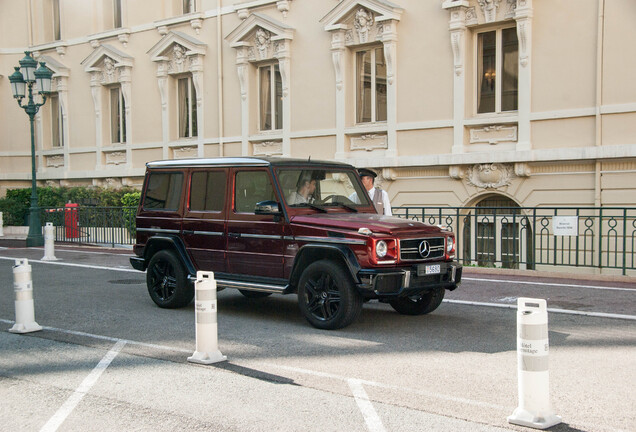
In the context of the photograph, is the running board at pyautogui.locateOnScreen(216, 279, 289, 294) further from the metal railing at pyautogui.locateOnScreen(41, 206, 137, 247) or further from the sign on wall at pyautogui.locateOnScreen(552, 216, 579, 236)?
the metal railing at pyautogui.locateOnScreen(41, 206, 137, 247)

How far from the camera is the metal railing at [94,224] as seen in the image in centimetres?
2189

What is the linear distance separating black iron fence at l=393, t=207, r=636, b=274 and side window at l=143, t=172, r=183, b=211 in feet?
22.1

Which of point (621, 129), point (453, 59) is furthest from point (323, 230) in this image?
point (453, 59)

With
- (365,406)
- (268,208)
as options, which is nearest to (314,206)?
(268,208)

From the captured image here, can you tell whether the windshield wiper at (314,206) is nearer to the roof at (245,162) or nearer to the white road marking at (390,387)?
the roof at (245,162)

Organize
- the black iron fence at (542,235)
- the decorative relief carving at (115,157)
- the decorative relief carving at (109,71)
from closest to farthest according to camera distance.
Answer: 1. the black iron fence at (542,235)
2. the decorative relief carving at (109,71)
3. the decorative relief carving at (115,157)

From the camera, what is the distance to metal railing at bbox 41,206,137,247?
21891 millimetres

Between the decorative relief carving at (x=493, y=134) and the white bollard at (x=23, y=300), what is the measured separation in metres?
12.1

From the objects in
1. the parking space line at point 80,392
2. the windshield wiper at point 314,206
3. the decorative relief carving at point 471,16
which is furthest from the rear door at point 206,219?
the decorative relief carving at point 471,16

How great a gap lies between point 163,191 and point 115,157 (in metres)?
17.4

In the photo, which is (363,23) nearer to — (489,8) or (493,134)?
(489,8)

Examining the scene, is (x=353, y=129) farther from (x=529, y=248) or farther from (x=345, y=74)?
(x=529, y=248)

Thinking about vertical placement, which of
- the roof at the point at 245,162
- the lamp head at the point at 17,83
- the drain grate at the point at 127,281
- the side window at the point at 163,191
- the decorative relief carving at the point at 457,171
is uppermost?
the lamp head at the point at 17,83

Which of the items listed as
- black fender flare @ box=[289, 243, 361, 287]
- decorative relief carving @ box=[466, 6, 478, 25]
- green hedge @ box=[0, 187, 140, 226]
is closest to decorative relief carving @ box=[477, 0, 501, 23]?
decorative relief carving @ box=[466, 6, 478, 25]
